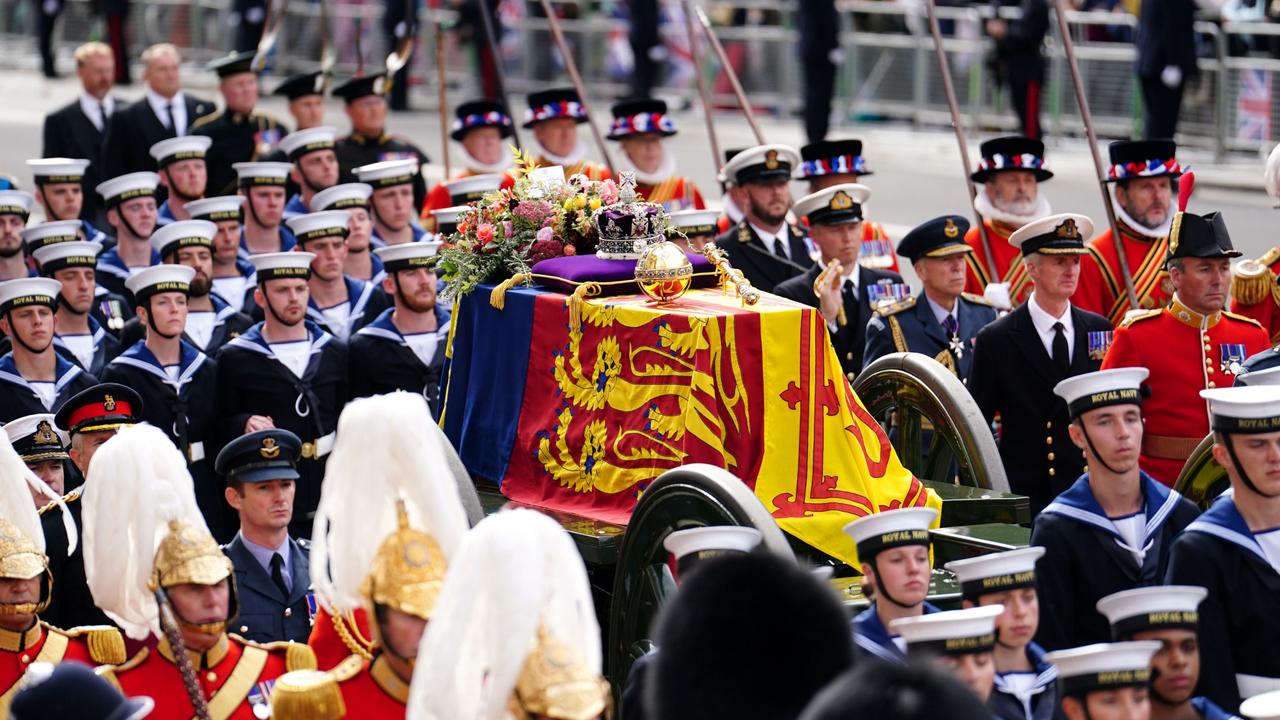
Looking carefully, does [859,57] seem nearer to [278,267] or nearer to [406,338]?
[406,338]

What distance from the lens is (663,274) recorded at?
26.8ft

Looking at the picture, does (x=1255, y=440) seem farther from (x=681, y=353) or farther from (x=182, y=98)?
(x=182, y=98)

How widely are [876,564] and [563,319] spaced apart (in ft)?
7.98

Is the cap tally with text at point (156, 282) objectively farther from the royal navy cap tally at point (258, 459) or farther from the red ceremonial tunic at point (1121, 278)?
the red ceremonial tunic at point (1121, 278)

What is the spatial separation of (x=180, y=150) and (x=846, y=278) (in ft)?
15.5

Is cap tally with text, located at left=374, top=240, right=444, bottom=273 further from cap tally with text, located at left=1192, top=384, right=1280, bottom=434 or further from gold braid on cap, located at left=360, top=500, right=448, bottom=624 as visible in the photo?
gold braid on cap, located at left=360, top=500, right=448, bottom=624

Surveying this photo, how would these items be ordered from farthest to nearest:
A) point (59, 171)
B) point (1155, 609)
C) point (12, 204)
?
1. point (59, 171)
2. point (12, 204)
3. point (1155, 609)

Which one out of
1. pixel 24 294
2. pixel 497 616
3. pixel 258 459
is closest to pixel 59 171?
pixel 24 294

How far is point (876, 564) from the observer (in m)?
6.33

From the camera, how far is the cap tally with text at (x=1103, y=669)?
5227 millimetres

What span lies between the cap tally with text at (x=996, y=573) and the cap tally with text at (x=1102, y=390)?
961 millimetres

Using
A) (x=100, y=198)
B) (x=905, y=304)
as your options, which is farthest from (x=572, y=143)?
(x=905, y=304)

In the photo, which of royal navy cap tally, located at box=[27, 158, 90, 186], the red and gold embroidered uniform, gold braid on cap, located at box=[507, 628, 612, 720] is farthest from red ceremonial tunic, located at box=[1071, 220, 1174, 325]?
gold braid on cap, located at box=[507, 628, 612, 720]

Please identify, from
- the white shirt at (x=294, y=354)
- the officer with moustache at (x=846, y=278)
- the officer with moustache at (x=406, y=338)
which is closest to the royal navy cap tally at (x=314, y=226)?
the officer with moustache at (x=406, y=338)
